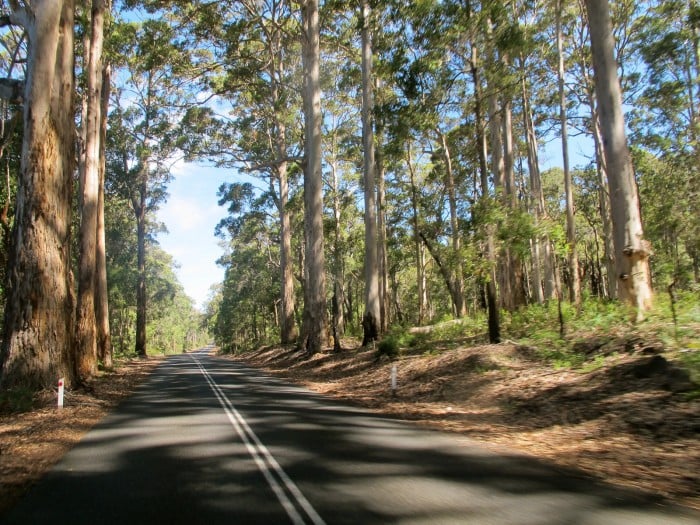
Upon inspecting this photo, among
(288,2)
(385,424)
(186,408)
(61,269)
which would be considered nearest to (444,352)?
(385,424)

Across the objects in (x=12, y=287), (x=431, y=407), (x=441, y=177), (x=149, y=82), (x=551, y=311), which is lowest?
(x=431, y=407)

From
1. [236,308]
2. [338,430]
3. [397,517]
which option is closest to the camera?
[397,517]

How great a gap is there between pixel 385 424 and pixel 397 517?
4.71m

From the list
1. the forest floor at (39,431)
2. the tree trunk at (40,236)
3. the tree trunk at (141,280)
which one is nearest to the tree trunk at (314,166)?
the forest floor at (39,431)

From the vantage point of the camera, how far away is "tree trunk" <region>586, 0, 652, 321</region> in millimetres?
10297

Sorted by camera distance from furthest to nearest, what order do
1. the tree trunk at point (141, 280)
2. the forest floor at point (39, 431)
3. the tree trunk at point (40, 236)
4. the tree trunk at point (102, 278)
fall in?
1. the tree trunk at point (141, 280)
2. the tree trunk at point (102, 278)
3. the tree trunk at point (40, 236)
4. the forest floor at point (39, 431)

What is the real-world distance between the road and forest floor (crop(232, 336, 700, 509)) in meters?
0.63

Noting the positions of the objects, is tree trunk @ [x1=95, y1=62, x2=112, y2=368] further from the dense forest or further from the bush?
the bush

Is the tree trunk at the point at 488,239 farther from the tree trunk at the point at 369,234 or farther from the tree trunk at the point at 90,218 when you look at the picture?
the tree trunk at the point at 90,218

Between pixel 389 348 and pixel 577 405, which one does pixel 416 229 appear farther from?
pixel 577 405

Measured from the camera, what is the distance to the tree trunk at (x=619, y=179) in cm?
1030

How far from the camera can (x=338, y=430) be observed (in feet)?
28.1

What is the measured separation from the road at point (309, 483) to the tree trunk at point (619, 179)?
527 cm

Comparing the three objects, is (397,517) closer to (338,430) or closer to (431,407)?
(338,430)
